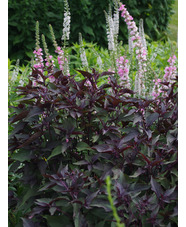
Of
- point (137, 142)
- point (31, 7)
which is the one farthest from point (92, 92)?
point (31, 7)

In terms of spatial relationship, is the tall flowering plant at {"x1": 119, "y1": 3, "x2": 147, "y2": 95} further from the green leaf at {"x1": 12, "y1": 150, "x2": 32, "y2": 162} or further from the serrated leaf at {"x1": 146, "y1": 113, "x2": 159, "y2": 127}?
the green leaf at {"x1": 12, "y1": 150, "x2": 32, "y2": 162}

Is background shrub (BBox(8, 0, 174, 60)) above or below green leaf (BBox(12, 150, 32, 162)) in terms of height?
above

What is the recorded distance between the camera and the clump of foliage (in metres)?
1.29

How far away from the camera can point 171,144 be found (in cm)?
146

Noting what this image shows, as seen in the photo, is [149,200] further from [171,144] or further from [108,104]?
[108,104]

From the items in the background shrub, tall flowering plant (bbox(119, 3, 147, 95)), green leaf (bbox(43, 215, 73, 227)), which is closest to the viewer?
green leaf (bbox(43, 215, 73, 227))

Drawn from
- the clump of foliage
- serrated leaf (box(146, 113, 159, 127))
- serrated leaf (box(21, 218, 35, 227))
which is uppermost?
serrated leaf (box(146, 113, 159, 127))

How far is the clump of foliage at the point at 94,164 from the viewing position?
4.24 ft

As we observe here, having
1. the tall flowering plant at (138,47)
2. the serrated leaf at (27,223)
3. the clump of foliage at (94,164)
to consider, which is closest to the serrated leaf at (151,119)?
the clump of foliage at (94,164)

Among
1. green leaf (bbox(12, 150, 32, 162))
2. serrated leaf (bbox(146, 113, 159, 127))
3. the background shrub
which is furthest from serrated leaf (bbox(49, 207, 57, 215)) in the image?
the background shrub

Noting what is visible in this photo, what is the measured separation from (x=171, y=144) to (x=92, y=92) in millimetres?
501

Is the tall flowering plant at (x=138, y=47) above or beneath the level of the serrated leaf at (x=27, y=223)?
above

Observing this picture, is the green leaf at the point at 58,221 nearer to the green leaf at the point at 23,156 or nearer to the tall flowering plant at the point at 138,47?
the green leaf at the point at 23,156
